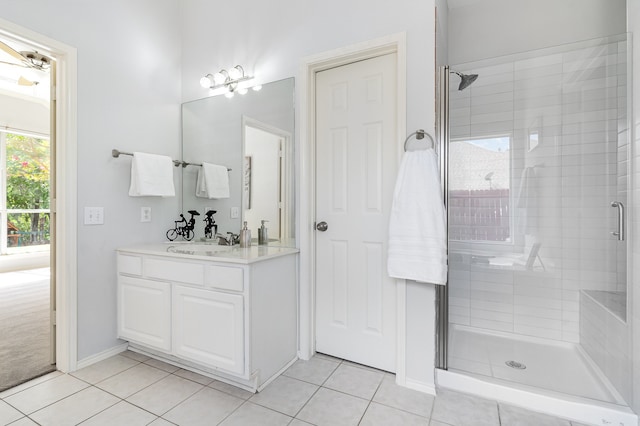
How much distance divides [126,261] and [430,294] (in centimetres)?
209

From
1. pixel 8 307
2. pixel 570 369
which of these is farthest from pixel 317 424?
pixel 8 307

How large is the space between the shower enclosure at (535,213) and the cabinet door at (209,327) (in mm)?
1225

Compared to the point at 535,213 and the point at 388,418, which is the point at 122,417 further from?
the point at 535,213

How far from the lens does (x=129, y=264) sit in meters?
2.24

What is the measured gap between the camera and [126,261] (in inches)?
88.7

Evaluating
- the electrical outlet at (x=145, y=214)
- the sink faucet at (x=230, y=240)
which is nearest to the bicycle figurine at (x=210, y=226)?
the sink faucet at (x=230, y=240)

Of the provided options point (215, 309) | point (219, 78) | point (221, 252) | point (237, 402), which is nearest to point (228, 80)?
point (219, 78)

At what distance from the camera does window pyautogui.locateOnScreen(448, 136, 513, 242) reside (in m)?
2.28

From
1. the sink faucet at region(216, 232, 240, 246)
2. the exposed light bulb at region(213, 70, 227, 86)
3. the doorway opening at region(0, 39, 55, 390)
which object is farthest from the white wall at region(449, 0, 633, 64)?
the doorway opening at region(0, 39, 55, 390)

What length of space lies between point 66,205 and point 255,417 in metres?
1.78

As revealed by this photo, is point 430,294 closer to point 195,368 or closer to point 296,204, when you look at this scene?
point 296,204

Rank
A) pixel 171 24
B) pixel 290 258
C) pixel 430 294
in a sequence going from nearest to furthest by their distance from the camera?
pixel 430 294
pixel 290 258
pixel 171 24

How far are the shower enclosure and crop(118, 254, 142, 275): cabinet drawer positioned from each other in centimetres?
203

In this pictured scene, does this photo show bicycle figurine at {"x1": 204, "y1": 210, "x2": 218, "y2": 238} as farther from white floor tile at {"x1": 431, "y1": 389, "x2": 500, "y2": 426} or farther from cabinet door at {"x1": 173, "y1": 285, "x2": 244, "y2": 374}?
white floor tile at {"x1": 431, "y1": 389, "x2": 500, "y2": 426}
